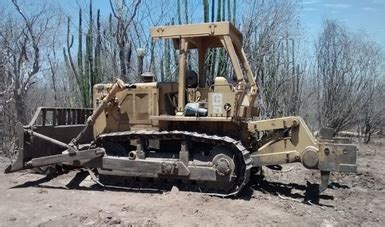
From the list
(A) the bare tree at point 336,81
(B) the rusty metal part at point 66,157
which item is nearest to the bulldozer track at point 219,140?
(B) the rusty metal part at point 66,157

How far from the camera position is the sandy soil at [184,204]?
584cm

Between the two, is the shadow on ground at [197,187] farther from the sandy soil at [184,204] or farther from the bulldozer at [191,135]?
the bulldozer at [191,135]

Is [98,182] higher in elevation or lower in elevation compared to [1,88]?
lower

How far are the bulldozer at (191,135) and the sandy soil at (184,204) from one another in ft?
1.29

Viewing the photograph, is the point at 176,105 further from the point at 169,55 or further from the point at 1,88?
the point at 1,88

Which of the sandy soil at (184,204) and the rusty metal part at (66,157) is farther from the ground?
the rusty metal part at (66,157)

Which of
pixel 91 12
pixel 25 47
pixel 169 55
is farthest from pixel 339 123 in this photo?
pixel 25 47

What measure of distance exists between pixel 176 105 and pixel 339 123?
434 inches

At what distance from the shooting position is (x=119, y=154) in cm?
782

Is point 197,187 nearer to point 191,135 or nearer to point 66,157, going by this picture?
point 191,135

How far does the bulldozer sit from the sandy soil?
0.39 meters

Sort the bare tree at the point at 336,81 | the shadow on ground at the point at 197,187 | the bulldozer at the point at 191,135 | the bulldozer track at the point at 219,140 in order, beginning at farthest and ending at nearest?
the bare tree at the point at 336,81, the shadow on ground at the point at 197,187, the bulldozer at the point at 191,135, the bulldozer track at the point at 219,140

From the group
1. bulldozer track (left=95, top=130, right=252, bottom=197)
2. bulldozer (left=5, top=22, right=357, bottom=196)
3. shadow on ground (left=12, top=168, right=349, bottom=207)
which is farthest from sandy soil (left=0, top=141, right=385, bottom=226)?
bulldozer (left=5, top=22, right=357, bottom=196)

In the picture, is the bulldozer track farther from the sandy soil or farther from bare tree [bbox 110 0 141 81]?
bare tree [bbox 110 0 141 81]
